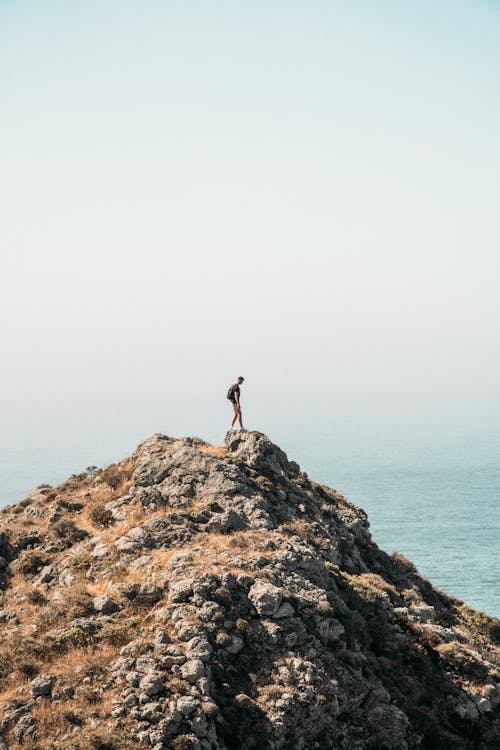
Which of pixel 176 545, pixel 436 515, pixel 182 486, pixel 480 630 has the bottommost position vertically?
pixel 436 515

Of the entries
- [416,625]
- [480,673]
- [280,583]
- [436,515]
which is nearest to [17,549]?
[280,583]

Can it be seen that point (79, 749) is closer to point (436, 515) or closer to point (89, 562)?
point (89, 562)

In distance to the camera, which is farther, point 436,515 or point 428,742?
point 436,515

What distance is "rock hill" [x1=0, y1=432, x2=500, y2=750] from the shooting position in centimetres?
2547

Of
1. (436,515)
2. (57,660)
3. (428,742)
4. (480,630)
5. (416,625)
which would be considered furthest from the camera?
(436,515)

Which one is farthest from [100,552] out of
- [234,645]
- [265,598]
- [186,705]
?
[186,705]

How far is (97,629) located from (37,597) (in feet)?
17.1

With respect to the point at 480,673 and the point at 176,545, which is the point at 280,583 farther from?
the point at 480,673

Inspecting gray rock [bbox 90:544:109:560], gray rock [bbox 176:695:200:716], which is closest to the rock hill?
gray rock [bbox 176:695:200:716]

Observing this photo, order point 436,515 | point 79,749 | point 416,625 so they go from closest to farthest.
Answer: point 79,749
point 416,625
point 436,515

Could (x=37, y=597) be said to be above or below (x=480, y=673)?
above

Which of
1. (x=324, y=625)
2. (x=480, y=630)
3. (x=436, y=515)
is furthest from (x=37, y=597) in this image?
(x=436, y=515)

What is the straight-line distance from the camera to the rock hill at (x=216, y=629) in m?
25.5

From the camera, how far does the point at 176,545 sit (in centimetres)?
3441
